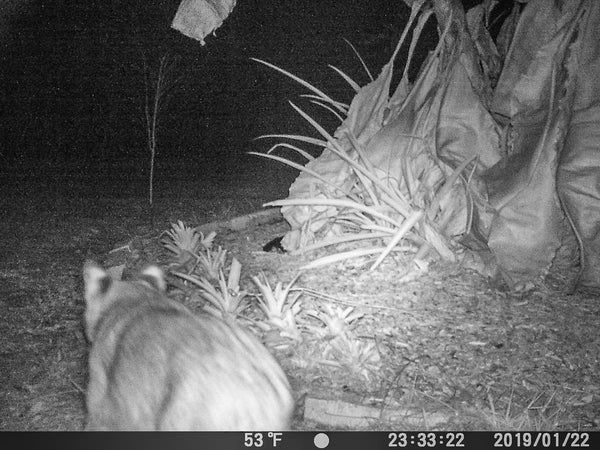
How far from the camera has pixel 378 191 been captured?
2895 millimetres

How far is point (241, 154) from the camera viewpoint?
5109 mm

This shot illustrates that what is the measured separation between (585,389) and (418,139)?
1472 millimetres

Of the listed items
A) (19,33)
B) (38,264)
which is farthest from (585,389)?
(19,33)

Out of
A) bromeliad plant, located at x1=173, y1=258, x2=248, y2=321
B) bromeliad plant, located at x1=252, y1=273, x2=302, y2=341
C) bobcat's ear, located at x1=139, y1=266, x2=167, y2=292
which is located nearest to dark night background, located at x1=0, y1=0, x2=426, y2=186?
bromeliad plant, located at x1=173, y1=258, x2=248, y2=321

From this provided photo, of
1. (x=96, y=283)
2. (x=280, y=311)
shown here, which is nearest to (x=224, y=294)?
(x=280, y=311)

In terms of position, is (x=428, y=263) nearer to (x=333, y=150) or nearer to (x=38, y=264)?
(x=333, y=150)

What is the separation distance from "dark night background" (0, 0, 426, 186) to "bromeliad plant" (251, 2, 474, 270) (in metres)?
1.64

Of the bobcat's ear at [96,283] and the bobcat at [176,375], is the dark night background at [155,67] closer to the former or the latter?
the bobcat's ear at [96,283]

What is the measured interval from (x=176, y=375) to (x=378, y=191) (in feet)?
6.08

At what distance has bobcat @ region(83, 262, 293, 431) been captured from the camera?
47.3 inches

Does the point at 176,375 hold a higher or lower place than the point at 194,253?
higher

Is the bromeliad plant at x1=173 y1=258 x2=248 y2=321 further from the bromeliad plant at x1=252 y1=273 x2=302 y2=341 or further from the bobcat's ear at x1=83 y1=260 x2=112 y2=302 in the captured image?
the bobcat's ear at x1=83 y1=260 x2=112 y2=302

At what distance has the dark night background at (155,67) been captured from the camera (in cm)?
410

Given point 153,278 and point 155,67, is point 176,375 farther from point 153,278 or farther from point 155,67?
point 155,67
